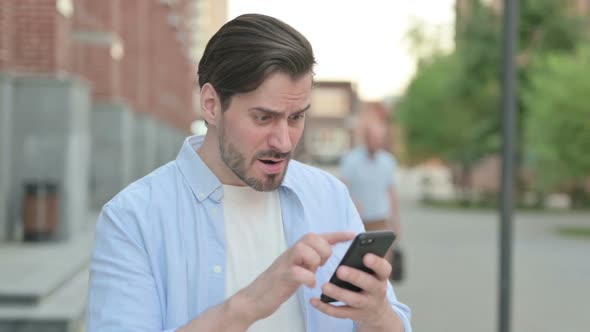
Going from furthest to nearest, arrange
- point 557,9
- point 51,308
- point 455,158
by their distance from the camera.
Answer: point 455,158, point 557,9, point 51,308

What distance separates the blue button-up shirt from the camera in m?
1.94

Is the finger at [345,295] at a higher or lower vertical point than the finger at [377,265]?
lower

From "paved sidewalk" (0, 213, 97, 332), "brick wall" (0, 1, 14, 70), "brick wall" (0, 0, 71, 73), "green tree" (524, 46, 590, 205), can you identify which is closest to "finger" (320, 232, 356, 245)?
"paved sidewalk" (0, 213, 97, 332)

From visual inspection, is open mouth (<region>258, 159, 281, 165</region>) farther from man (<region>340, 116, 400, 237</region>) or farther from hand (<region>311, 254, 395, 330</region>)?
man (<region>340, 116, 400, 237</region>)

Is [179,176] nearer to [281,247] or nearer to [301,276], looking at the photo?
[281,247]

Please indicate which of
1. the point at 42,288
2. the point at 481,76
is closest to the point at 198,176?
the point at 42,288

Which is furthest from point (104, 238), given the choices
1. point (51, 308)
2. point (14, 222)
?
point (14, 222)

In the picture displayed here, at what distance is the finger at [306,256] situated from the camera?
1.70 m

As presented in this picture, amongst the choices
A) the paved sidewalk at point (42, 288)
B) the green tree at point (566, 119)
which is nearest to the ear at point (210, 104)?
the paved sidewalk at point (42, 288)

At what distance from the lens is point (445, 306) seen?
10.0 m

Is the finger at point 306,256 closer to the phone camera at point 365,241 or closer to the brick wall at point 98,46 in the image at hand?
the phone camera at point 365,241

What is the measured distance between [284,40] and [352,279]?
21.0 inches

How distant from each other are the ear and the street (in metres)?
6.71

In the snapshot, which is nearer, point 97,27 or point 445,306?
point 445,306
